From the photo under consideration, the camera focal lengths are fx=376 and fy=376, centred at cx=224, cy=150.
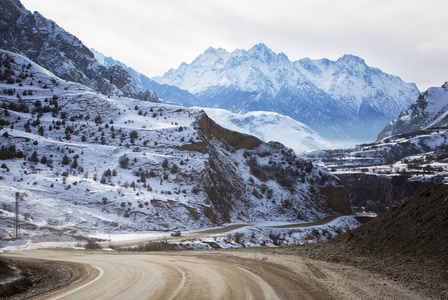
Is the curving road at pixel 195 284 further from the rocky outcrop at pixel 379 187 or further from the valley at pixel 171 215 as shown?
the rocky outcrop at pixel 379 187

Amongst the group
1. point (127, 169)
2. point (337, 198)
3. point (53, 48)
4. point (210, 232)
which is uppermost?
Answer: point (53, 48)

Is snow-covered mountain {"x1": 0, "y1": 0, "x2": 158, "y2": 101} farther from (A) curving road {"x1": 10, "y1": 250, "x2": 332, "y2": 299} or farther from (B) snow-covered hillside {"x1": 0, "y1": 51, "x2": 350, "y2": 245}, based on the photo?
(A) curving road {"x1": 10, "y1": 250, "x2": 332, "y2": 299}

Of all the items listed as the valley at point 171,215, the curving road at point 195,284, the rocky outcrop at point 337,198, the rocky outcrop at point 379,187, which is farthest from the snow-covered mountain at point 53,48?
the curving road at point 195,284

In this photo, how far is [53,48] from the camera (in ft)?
442

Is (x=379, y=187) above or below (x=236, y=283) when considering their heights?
above

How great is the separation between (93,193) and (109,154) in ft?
49.0

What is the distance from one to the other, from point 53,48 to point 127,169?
10076 centimetres

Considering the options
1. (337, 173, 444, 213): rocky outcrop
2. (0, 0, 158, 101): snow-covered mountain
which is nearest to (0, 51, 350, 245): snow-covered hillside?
(0, 0, 158, 101): snow-covered mountain

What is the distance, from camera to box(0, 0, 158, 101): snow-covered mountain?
127 meters

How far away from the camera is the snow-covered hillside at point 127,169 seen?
39.8 meters

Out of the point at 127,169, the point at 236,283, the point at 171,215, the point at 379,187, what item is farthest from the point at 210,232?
the point at 379,187

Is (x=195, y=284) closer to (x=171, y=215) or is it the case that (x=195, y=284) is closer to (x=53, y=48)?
(x=171, y=215)

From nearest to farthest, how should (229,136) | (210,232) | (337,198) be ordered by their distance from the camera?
(210,232) → (337,198) → (229,136)

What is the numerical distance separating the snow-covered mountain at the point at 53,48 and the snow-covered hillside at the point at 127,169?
40930 millimetres
